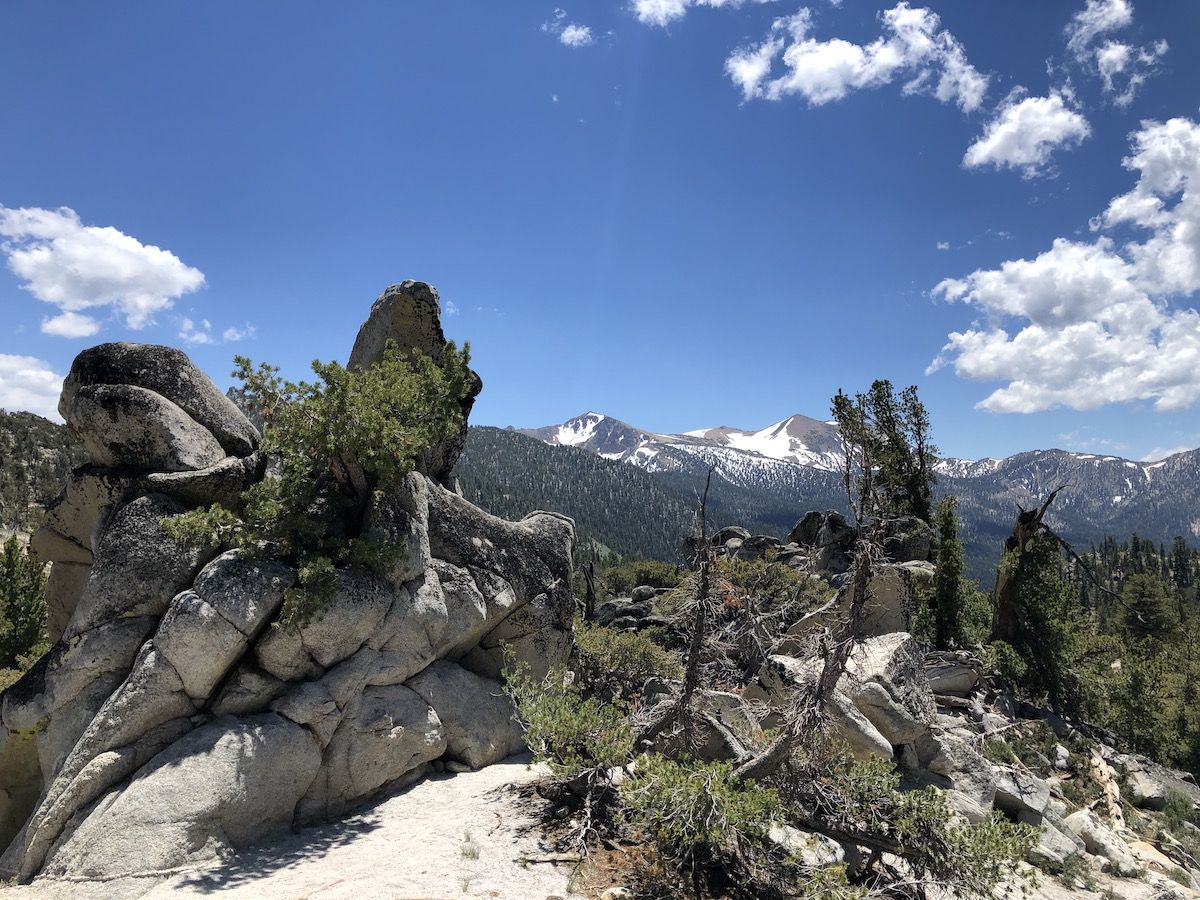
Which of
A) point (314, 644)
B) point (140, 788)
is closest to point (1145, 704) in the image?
point (314, 644)

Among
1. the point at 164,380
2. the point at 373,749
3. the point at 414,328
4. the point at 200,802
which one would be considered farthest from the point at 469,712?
the point at 414,328

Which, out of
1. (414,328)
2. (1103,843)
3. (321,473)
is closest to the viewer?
(321,473)

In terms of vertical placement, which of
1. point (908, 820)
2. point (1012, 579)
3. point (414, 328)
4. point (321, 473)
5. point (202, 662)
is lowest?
point (908, 820)

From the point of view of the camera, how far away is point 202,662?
41.2 feet

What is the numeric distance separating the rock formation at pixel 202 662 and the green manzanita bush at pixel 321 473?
0.51 m

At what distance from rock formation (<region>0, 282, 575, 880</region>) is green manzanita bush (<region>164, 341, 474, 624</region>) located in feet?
1.69

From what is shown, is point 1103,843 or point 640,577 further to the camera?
point 640,577

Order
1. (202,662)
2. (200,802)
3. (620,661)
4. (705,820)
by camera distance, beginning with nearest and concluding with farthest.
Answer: (705,820) < (200,802) < (202,662) < (620,661)

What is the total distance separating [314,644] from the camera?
13719 millimetres

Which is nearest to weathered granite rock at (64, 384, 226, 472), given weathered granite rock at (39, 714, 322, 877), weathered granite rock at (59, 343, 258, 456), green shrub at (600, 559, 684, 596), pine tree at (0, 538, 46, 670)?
weathered granite rock at (59, 343, 258, 456)

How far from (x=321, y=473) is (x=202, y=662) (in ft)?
16.0

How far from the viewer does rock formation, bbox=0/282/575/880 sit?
1147cm

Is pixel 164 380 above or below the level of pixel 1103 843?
above

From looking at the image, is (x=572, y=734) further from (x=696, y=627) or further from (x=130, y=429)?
(x=130, y=429)
